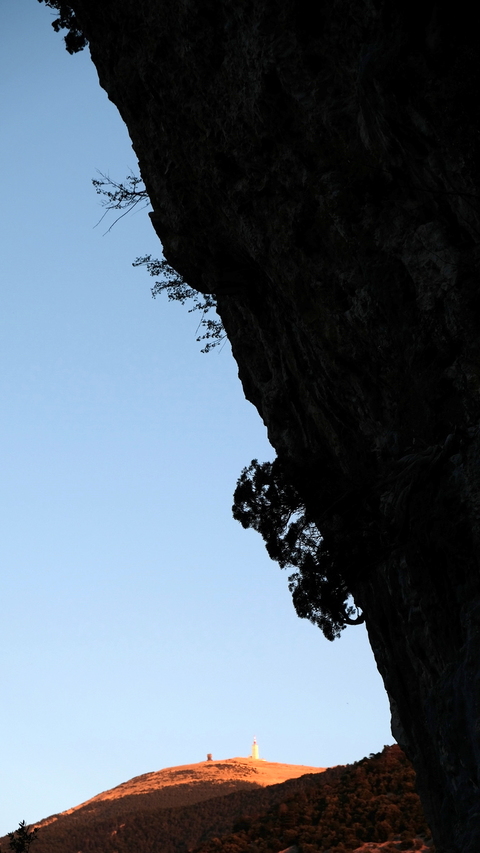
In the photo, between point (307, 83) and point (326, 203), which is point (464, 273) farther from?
point (307, 83)

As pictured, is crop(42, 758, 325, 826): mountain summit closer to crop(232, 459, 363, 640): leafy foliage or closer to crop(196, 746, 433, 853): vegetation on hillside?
crop(196, 746, 433, 853): vegetation on hillside

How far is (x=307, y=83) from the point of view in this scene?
14.3 m

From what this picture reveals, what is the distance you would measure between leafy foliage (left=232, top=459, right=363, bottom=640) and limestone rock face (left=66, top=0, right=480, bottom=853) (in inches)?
13.7

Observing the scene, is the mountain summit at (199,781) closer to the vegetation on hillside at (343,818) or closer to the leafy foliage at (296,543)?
the vegetation on hillside at (343,818)

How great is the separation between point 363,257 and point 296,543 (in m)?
5.66

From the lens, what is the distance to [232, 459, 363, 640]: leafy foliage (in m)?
13.6

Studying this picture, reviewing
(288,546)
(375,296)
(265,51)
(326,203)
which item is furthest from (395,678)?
(265,51)

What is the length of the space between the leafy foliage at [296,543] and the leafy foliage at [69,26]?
1611 centimetres

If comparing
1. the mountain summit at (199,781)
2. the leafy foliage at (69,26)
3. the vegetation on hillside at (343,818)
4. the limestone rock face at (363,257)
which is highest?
the leafy foliage at (69,26)

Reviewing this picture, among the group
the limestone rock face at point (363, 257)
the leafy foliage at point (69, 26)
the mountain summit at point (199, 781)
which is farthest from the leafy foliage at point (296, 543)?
the mountain summit at point (199, 781)

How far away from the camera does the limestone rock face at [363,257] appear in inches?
464

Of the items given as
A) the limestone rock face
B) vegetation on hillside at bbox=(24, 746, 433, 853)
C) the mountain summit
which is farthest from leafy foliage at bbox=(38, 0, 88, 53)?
the mountain summit

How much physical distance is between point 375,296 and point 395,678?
896 centimetres

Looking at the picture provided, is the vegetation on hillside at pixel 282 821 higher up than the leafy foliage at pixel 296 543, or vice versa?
the leafy foliage at pixel 296 543
